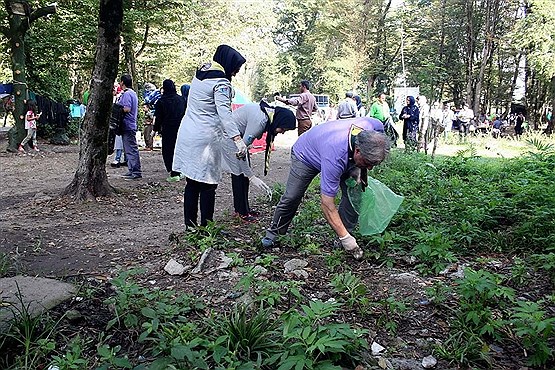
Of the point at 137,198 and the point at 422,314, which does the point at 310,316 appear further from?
the point at 137,198

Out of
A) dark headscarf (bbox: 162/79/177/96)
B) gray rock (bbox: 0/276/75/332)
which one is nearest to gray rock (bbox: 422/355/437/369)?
gray rock (bbox: 0/276/75/332)

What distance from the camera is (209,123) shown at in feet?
15.0

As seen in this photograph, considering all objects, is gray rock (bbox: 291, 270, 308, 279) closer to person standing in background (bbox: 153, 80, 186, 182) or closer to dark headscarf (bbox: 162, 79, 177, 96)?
person standing in background (bbox: 153, 80, 186, 182)

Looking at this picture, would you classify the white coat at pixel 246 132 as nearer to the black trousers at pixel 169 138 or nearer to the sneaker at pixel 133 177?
the black trousers at pixel 169 138

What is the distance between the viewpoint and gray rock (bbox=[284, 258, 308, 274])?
12.8 feet

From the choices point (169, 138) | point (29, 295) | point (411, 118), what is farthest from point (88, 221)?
point (411, 118)

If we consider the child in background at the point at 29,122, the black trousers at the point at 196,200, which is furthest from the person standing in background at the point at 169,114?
the child in background at the point at 29,122

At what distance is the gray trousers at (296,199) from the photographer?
165 inches

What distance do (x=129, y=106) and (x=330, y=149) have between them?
578 centimetres

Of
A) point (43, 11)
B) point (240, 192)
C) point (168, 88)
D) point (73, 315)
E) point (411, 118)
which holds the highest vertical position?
point (43, 11)

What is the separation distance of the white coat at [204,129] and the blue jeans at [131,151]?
4.22 metres

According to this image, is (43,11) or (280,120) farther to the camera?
(43,11)

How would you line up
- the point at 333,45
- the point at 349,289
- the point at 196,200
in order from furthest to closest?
the point at 333,45, the point at 196,200, the point at 349,289

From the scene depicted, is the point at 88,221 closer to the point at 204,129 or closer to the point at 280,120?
the point at 204,129
